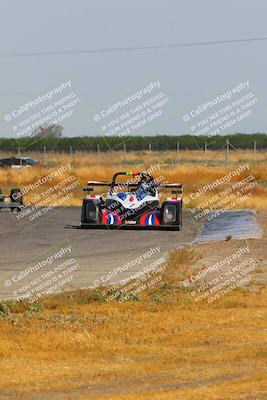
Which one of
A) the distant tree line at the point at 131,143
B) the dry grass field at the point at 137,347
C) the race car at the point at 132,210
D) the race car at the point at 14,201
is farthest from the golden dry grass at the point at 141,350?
the distant tree line at the point at 131,143

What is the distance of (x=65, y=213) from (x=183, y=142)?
2424 inches

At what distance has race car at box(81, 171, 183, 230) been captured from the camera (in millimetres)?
26266

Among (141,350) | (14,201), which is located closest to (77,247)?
(14,201)

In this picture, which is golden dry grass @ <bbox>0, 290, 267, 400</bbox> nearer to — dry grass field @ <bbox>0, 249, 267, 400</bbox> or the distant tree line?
dry grass field @ <bbox>0, 249, 267, 400</bbox>

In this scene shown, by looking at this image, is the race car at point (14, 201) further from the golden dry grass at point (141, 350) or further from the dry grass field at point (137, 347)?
the golden dry grass at point (141, 350)

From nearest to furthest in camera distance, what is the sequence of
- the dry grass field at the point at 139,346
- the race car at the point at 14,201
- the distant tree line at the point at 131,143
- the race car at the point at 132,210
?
1. the dry grass field at the point at 139,346
2. the race car at the point at 132,210
3. the race car at the point at 14,201
4. the distant tree line at the point at 131,143

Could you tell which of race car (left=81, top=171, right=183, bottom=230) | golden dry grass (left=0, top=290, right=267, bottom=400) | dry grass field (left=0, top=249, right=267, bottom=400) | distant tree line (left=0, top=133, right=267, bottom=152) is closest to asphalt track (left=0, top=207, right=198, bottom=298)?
race car (left=81, top=171, right=183, bottom=230)

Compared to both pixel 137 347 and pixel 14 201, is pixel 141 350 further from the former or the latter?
pixel 14 201

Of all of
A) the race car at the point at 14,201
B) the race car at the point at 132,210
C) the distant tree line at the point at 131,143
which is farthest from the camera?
the distant tree line at the point at 131,143

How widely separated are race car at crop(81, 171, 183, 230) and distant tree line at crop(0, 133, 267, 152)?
59.6 meters

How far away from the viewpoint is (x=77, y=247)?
22.6m

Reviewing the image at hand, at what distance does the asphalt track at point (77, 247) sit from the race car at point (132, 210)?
0.91 ft

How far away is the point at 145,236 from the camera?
2531cm

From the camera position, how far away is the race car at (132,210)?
26.3 m
